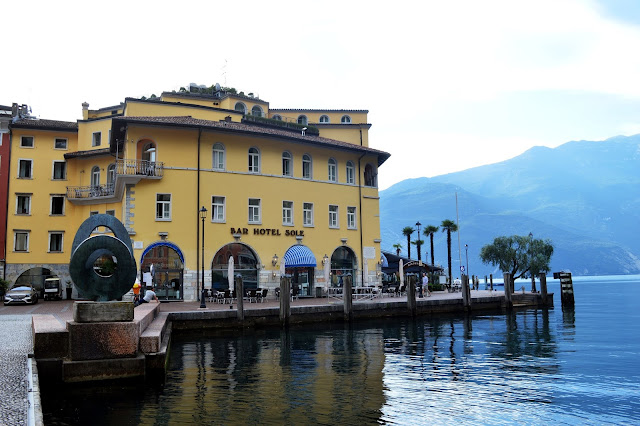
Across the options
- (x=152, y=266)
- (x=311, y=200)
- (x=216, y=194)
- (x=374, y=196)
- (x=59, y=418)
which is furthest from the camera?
(x=374, y=196)

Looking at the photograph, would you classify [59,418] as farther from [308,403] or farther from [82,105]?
[82,105]

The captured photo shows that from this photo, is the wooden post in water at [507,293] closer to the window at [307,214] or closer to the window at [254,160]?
the window at [307,214]

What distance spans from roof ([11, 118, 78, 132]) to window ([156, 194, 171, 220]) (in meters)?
19.5

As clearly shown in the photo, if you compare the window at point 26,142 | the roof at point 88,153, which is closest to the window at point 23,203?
the window at point 26,142

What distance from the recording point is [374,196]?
1815 inches

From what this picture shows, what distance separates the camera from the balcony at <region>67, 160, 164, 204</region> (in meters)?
35.0

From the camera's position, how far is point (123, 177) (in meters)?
34.6

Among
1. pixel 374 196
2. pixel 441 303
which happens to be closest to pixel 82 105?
pixel 374 196

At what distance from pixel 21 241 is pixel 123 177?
63.9ft

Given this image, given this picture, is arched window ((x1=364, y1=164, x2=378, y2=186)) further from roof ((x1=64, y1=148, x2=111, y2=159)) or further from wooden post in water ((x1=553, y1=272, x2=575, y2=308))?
roof ((x1=64, y1=148, x2=111, y2=159))

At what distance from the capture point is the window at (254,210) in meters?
38.9

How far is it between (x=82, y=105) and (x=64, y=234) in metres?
12.2

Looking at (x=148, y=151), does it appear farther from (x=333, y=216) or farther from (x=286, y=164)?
(x=333, y=216)

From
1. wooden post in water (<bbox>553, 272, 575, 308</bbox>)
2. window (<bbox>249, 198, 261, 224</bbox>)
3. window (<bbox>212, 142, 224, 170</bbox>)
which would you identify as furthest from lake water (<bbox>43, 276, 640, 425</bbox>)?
wooden post in water (<bbox>553, 272, 575, 308</bbox>)
